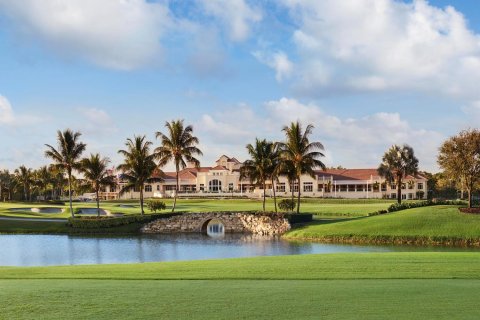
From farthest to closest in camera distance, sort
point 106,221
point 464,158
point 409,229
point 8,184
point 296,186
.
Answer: point 8,184 → point 296,186 → point 106,221 → point 464,158 → point 409,229

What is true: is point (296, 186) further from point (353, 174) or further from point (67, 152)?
point (67, 152)

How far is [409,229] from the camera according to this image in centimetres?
4228

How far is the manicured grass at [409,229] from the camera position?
132 feet

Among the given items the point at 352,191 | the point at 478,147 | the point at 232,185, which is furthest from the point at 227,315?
the point at 232,185

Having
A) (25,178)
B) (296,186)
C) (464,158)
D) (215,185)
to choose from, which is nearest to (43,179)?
(25,178)

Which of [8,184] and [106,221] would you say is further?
[8,184]

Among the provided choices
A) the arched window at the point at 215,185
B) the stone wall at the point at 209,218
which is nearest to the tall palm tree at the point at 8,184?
the arched window at the point at 215,185

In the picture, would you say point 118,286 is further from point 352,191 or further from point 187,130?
point 352,191

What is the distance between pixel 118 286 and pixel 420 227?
34640 millimetres

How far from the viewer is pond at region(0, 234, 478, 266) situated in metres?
33.3

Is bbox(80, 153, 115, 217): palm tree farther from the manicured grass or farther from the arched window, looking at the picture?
the arched window

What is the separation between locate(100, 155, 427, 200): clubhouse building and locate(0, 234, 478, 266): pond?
51.6 meters

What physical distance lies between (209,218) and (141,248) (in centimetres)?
1658

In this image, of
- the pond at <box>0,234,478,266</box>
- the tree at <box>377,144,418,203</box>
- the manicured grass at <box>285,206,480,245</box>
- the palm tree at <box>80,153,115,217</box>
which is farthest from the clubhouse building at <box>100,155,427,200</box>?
the manicured grass at <box>285,206,480,245</box>
